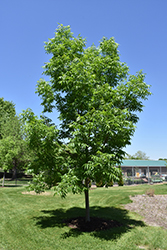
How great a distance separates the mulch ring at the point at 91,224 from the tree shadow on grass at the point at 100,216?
0.26 metres

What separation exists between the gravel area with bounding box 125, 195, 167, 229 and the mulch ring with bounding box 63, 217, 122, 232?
2.18 metres

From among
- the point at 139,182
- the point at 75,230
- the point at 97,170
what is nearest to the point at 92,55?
the point at 97,170

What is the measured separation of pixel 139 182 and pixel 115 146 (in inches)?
1025

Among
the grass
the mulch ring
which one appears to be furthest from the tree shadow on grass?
the mulch ring

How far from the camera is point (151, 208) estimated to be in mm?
13891

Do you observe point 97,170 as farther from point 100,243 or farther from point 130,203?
point 130,203

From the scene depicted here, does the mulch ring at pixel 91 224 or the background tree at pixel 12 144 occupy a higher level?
the background tree at pixel 12 144

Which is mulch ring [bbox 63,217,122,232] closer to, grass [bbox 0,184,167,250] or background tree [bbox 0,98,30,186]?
grass [bbox 0,184,167,250]

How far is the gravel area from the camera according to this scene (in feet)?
37.3

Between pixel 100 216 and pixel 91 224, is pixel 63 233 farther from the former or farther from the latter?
pixel 100 216

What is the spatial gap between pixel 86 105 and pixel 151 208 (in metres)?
9.24

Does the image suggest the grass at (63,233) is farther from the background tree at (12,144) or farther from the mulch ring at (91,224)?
the background tree at (12,144)

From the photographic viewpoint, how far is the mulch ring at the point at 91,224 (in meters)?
9.80

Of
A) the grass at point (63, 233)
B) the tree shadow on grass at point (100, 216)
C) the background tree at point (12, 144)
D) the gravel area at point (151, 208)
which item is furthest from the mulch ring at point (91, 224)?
the background tree at point (12, 144)
